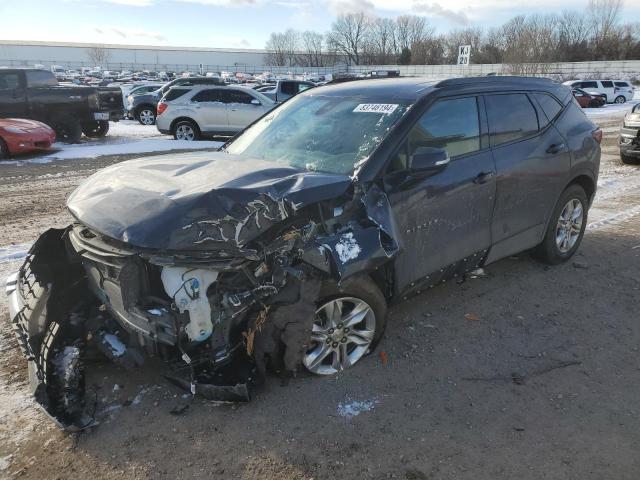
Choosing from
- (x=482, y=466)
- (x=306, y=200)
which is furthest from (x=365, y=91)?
(x=482, y=466)

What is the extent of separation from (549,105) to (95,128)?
13.8m

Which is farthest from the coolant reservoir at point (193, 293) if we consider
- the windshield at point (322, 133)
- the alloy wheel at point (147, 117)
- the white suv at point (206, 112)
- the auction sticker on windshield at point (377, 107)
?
the alloy wheel at point (147, 117)

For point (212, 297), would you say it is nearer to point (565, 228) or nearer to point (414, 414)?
point (414, 414)

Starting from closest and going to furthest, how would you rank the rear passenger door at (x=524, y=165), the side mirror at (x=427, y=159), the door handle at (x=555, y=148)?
the side mirror at (x=427, y=159) → the rear passenger door at (x=524, y=165) → the door handle at (x=555, y=148)

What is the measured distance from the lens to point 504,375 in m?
3.33

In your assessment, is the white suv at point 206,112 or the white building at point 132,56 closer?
the white suv at point 206,112

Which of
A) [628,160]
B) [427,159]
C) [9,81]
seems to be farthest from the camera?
[9,81]

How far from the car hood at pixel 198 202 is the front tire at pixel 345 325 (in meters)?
0.60

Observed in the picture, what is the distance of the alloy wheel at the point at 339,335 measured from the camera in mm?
3172

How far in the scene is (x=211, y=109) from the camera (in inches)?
575

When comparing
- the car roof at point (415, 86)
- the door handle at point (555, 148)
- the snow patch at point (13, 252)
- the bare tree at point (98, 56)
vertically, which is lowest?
the snow patch at point (13, 252)

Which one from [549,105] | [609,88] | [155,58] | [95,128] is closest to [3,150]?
[95,128]

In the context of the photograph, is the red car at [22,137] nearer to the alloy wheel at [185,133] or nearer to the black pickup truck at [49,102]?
the black pickup truck at [49,102]

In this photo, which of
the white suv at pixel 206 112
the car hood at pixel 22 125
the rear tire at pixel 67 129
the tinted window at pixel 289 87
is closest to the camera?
the car hood at pixel 22 125
